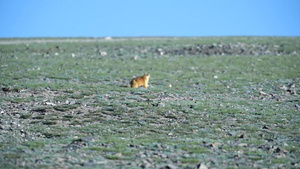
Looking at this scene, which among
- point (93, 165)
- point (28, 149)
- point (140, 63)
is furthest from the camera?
point (140, 63)

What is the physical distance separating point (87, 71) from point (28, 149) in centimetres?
1557

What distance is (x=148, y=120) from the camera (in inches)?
525

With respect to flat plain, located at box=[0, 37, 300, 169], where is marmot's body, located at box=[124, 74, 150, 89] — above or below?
above

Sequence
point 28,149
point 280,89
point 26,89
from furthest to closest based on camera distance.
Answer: point 280,89
point 26,89
point 28,149

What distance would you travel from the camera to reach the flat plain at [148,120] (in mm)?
9523

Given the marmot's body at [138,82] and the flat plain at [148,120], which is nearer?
the flat plain at [148,120]

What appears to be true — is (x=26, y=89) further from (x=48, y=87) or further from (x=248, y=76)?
(x=248, y=76)

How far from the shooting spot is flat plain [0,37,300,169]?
9.52 metres

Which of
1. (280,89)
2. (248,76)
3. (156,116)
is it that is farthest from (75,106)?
(248,76)

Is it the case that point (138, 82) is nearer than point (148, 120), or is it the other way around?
point (148, 120)

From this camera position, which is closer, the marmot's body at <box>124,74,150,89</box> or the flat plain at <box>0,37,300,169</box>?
the flat plain at <box>0,37,300,169</box>

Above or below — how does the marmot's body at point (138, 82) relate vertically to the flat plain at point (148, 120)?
above

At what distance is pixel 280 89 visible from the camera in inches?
788

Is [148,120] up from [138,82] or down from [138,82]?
down
